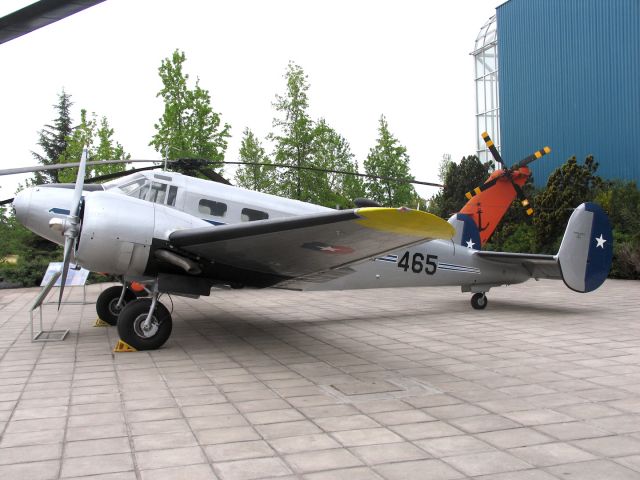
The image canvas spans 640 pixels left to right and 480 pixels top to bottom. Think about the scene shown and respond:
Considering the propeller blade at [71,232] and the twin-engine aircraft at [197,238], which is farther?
the propeller blade at [71,232]

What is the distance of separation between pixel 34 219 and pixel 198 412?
4.63 meters

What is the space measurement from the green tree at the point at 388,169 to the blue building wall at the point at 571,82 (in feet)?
16.7

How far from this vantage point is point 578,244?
10.9 m

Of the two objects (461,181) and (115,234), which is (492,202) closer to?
(461,181)

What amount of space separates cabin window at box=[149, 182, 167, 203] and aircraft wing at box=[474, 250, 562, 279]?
6.31 m

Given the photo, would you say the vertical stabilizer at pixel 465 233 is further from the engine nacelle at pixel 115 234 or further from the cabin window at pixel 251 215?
the engine nacelle at pixel 115 234

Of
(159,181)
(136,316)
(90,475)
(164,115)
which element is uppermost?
(164,115)

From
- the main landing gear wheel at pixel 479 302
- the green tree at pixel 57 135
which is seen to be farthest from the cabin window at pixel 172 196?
the green tree at pixel 57 135

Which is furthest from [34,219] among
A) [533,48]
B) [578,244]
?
[533,48]

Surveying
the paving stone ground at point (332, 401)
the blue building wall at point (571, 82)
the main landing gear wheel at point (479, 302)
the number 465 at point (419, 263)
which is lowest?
the paving stone ground at point (332, 401)

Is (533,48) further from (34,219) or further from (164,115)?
(34,219)

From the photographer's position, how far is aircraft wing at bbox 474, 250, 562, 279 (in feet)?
A: 37.4

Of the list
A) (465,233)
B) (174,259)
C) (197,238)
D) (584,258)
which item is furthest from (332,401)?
(465,233)

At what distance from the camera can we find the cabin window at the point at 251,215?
9141 mm
